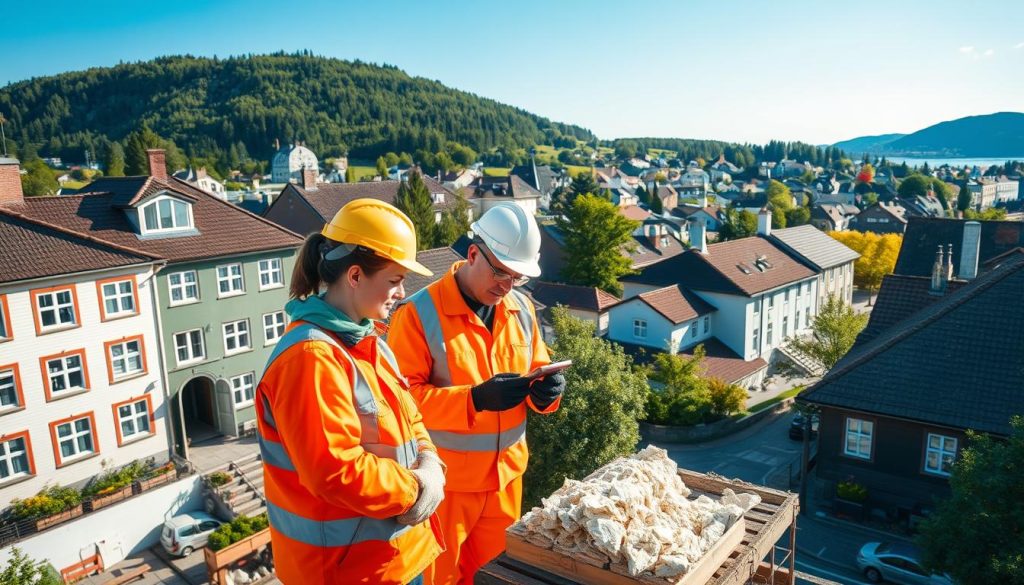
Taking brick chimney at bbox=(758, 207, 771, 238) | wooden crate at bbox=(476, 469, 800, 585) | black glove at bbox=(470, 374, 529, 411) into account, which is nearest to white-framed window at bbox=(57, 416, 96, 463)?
wooden crate at bbox=(476, 469, 800, 585)

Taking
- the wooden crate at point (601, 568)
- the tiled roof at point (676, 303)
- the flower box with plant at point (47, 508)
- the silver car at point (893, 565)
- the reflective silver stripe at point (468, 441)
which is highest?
the reflective silver stripe at point (468, 441)

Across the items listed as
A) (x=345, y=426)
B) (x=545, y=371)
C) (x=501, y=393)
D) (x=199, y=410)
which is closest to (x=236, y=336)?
(x=199, y=410)

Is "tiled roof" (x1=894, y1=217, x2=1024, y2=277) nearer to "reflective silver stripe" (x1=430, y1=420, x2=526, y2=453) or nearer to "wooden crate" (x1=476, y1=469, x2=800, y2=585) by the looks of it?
"wooden crate" (x1=476, y1=469, x2=800, y2=585)

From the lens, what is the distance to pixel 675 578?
411 cm

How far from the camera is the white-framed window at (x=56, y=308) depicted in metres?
19.2

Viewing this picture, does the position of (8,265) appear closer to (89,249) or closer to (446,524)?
(89,249)

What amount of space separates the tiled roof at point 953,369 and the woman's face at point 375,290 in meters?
17.0

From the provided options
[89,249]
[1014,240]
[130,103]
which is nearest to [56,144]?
[130,103]

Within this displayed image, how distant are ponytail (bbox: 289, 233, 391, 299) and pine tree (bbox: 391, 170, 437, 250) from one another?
149ft

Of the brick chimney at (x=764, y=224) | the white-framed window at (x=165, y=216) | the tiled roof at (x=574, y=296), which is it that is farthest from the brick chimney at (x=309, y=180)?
the brick chimney at (x=764, y=224)

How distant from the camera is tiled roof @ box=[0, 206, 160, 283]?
61.0ft

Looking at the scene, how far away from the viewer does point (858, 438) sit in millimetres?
18391

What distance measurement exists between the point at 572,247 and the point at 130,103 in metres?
184

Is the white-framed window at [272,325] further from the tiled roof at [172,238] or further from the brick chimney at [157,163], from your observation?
the brick chimney at [157,163]
